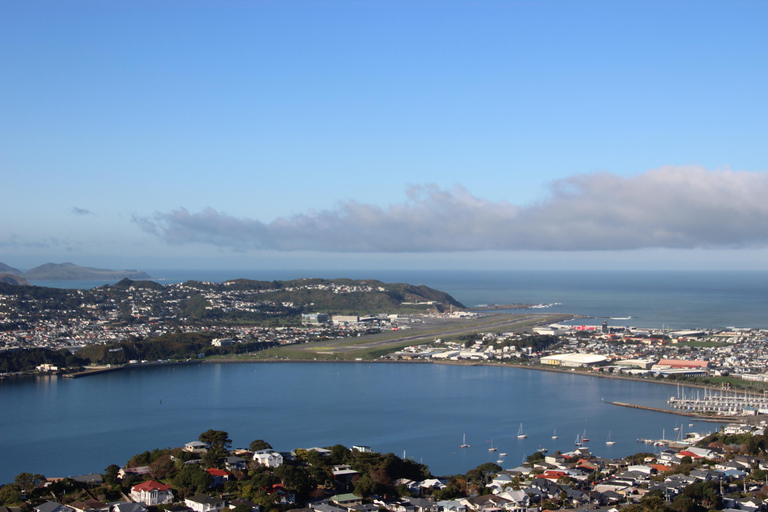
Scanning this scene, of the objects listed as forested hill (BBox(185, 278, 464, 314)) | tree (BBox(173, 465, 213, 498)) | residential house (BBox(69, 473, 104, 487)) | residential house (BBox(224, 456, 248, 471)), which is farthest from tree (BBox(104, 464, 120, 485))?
forested hill (BBox(185, 278, 464, 314))

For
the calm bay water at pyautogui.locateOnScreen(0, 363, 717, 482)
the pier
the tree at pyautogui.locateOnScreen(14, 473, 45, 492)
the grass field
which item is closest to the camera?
the tree at pyautogui.locateOnScreen(14, 473, 45, 492)

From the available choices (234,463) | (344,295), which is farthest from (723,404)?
(344,295)

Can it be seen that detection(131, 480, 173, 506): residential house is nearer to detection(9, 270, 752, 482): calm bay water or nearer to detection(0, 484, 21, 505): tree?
detection(0, 484, 21, 505): tree

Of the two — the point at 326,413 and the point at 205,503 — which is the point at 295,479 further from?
the point at 326,413

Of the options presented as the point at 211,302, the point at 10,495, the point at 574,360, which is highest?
the point at 211,302

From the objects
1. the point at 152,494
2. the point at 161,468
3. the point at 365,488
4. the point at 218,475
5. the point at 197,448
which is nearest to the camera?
the point at 152,494

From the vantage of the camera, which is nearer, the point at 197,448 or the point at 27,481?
the point at 27,481

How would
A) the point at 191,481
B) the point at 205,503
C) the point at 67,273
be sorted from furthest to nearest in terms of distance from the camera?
the point at 67,273 < the point at 191,481 < the point at 205,503
